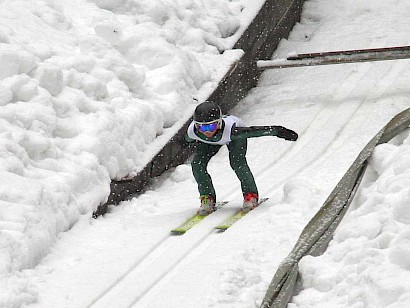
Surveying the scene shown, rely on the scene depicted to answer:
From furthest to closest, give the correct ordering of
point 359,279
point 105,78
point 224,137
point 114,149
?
1. point 105,78
2. point 114,149
3. point 224,137
4. point 359,279

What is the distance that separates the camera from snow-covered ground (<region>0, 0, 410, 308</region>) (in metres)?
5.71

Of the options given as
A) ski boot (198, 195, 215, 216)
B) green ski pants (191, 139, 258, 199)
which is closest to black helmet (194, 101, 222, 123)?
green ski pants (191, 139, 258, 199)

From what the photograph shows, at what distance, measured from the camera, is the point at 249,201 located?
8.02m

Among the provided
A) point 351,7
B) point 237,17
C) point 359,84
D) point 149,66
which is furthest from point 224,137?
point 351,7

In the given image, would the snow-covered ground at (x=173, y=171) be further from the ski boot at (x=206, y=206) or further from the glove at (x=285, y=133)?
the glove at (x=285, y=133)

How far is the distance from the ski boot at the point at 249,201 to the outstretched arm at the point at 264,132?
57 cm

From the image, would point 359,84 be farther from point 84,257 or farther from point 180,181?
point 84,257

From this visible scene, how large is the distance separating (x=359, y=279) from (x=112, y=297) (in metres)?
2.15

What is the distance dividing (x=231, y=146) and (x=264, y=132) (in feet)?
1.49

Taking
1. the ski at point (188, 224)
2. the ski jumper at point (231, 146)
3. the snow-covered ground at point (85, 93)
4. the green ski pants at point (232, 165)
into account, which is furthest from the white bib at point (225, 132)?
the snow-covered ground at point (85, 93)

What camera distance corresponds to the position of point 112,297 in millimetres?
6320

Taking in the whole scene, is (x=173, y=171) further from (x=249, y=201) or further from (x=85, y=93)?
(x=249, y=201)

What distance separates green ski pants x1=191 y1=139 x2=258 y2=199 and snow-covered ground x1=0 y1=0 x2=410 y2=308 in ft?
0.94

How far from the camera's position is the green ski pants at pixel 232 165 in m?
8.13
